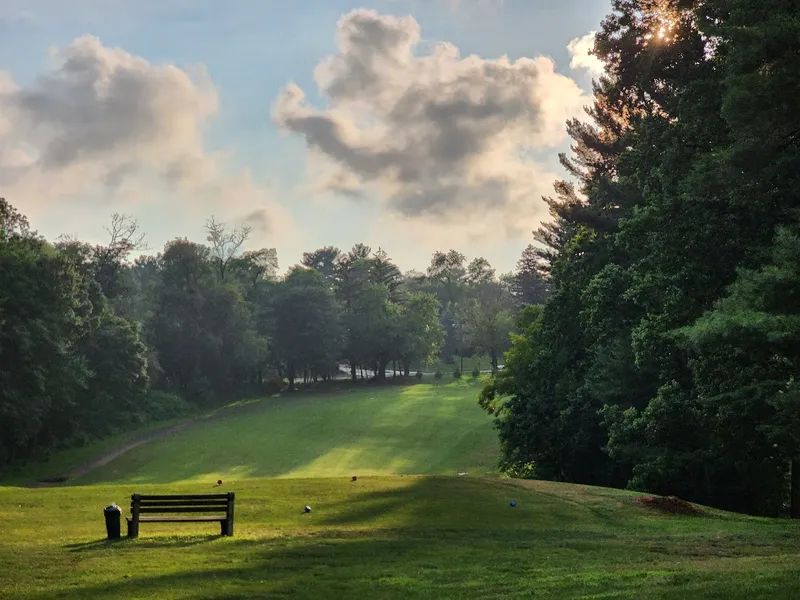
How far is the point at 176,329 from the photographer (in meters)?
91.6

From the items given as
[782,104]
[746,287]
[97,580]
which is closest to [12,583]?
[97,580]

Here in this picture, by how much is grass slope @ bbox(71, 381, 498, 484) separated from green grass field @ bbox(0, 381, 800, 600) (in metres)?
23.2

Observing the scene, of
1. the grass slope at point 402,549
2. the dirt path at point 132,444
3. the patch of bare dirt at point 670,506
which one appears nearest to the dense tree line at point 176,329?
the dirt path at point 132,444

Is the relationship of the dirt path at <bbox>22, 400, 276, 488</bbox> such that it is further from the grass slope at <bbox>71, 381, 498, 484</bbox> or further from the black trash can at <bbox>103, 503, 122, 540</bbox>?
the black trash can at <bbox>103, 503, 122, 540</bbox>

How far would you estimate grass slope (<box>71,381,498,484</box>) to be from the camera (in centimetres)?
5250

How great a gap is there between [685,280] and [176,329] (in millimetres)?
78770

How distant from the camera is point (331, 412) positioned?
7925 centimetres

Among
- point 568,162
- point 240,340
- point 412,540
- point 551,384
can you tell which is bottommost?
point 412,540

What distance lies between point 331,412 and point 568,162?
134 ft

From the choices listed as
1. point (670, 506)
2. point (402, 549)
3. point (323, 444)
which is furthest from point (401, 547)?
point (323, 444)

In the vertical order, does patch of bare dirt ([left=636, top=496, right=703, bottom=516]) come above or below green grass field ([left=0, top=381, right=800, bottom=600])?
below

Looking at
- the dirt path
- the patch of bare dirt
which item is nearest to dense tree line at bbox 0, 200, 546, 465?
the dirt path

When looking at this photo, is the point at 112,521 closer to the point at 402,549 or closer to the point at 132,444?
the point at 402,549

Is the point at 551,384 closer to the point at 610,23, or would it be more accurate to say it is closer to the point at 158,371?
the point at 610,23
